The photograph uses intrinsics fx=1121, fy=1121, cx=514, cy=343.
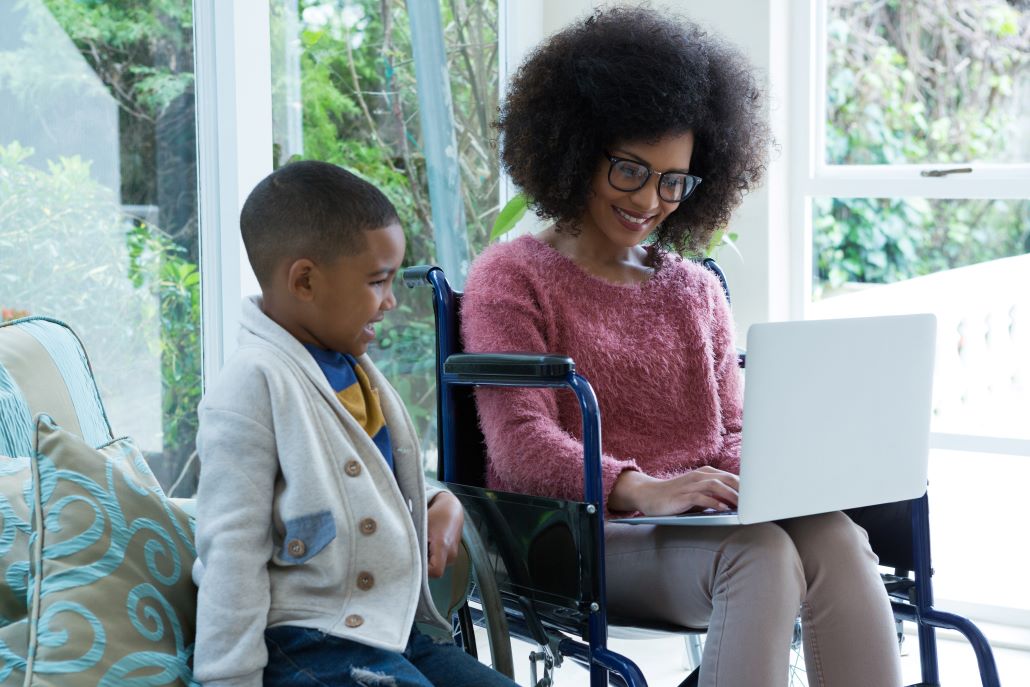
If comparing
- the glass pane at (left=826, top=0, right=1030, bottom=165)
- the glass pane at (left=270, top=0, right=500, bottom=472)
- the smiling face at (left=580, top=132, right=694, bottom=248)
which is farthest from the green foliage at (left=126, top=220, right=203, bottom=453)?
the glass pane at (left=826, top=0, right=1030, bottom=165)

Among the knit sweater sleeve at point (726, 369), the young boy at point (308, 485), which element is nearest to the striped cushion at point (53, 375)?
the young boy at point (308, 485)

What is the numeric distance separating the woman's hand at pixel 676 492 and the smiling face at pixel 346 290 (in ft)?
1.54

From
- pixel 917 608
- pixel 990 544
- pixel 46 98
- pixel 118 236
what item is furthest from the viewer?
pixel 990 544

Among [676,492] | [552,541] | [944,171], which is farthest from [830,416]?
[944,171]

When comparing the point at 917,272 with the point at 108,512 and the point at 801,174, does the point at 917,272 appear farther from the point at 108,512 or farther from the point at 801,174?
the point at 108,512

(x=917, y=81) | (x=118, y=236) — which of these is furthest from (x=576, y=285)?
(x=917, y=81)

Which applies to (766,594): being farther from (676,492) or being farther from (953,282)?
(953,282)

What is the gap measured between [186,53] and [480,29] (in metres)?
1.07

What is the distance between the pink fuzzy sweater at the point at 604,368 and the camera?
1556 millimetres

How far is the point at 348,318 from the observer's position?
3.97 ft

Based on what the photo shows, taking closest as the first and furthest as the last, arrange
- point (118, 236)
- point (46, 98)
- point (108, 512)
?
point (108, 512), point (46, 98), point (118, 236)

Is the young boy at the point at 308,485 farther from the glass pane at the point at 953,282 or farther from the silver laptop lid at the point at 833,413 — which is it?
the glass pane at the point at 953,282

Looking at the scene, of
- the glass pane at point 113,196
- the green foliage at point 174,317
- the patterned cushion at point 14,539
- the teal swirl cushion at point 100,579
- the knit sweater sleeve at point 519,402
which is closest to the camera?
Result: the teal swirl cushion at point 100,579

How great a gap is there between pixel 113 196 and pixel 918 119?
2006 mm
